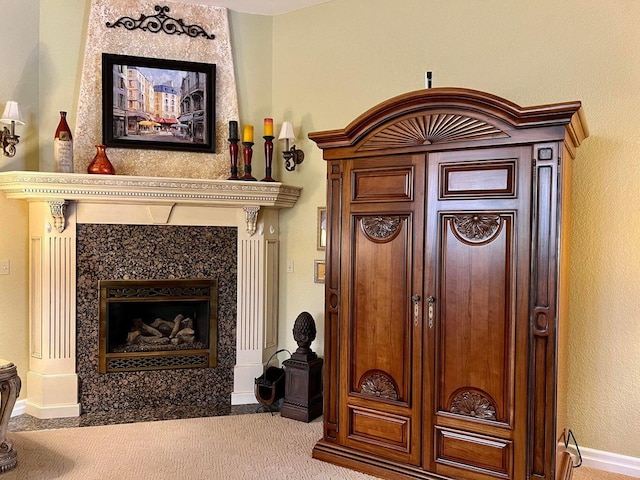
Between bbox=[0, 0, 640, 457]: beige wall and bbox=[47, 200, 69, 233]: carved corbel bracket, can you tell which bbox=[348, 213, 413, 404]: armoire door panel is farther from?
bbox=[47, 200, 69, 233]: carved corbel bracket

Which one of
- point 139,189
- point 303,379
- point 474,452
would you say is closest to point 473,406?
point 474,452

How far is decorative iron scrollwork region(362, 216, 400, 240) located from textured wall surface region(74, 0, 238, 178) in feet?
5.33

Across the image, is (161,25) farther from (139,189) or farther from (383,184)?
(383,184)

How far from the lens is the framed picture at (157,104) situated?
12.2 ft

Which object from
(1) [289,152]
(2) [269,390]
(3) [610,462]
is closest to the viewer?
(3) [610,462]

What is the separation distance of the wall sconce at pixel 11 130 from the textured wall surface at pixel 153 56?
15.1 inches

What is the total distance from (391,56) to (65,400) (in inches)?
136

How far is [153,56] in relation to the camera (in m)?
3.83

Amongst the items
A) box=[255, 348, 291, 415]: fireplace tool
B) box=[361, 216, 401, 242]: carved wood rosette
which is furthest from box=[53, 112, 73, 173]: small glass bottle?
box=[361, 216, 401, 242]: carved wood rosette

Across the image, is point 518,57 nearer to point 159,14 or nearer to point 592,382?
point 592,382

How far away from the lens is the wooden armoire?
233cm

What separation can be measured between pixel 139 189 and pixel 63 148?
0.61 metres

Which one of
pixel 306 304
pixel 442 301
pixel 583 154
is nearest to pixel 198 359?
pixel 306 304

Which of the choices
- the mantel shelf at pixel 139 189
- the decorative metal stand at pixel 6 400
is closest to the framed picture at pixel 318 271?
the mantel shelf at pixel 139 189
